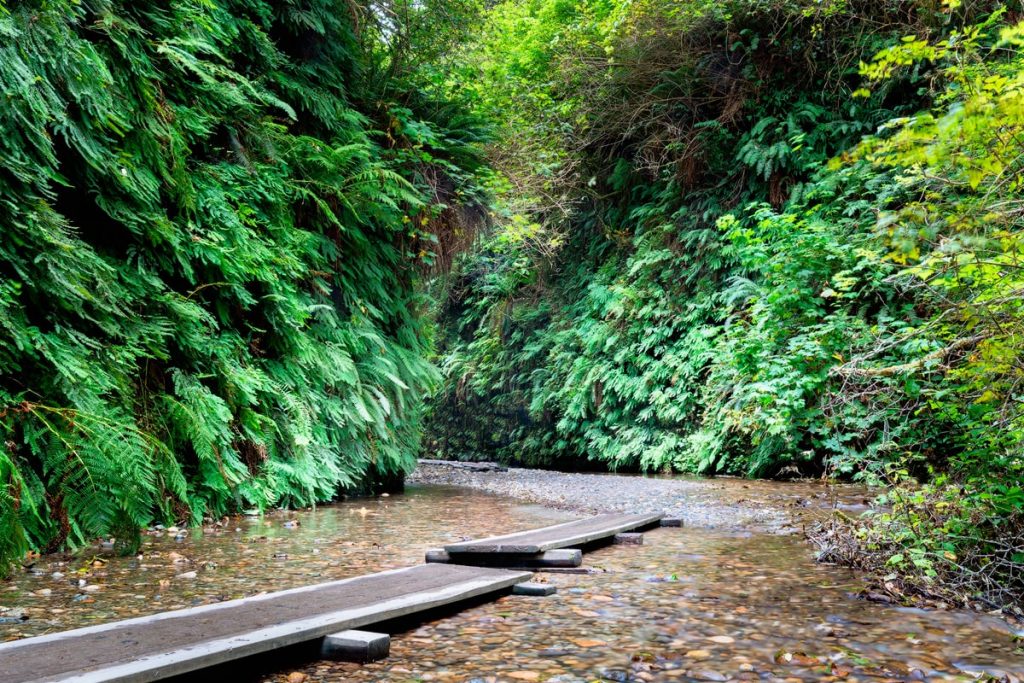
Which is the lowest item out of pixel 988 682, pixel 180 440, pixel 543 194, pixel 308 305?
pixel 988 682

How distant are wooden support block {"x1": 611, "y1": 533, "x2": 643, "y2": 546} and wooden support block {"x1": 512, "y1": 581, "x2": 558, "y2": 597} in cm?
194

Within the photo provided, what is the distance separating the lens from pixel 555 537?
211 inches

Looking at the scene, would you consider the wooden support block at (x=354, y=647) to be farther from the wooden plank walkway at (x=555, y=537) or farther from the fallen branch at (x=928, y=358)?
the fallen branch at (x=928, y=358)

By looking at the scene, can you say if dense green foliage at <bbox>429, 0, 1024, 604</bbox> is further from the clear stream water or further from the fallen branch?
the clear stream water

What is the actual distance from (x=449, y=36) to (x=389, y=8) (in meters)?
0.94

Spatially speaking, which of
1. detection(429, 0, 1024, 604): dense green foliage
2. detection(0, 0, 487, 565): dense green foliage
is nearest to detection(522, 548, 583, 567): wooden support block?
detection(429, 0, 1024, 604): dense green foliage

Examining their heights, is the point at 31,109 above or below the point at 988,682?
above

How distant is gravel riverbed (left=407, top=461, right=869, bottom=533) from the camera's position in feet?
23.5

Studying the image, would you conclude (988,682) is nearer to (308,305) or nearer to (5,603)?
(5,603)

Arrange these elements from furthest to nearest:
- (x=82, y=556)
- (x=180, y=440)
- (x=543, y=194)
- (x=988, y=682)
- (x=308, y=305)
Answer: (x=543, y=194) → (x=308, y=305) → (x=180, y=440) → (x=82, y=556) → (x=988, y=682)

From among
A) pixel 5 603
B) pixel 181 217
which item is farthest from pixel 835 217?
pixel 5 603

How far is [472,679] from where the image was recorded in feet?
8.97

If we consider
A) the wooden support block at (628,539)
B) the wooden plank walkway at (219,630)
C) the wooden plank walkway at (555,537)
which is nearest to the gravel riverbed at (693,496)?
the wooden plank walkway at (555,537)

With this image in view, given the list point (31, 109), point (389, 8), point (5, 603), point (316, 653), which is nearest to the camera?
point (316, 653)
